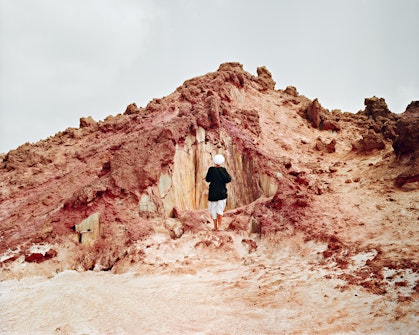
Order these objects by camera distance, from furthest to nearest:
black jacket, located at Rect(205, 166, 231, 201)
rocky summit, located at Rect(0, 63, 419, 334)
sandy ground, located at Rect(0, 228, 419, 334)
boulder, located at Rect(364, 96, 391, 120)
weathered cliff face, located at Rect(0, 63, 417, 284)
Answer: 1. boulder, located at Rect(364, 96, 391, 120)
2. black jacket, located at Rect(205, 166, 231, 201)
3. weathered cliff face, located at Rect(0, 63, 417, 284)
4. rocky summit, located at Rect(0, 63, 419, 334)
5. sandy ground, located at Rect(0, 228, 419, 334)

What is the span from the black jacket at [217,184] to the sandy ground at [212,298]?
1134 mm

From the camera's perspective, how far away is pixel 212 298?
4352 millimetres

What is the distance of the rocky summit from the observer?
12.4ft

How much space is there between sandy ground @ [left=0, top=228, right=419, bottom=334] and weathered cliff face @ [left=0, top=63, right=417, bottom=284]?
699mm

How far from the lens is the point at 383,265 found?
447 centimetres

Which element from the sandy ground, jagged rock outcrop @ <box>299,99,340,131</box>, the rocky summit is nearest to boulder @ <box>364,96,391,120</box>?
jagged rock outcrop @ <box>299,99,340,131</box>

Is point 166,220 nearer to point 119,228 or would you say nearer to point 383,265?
point 119,228

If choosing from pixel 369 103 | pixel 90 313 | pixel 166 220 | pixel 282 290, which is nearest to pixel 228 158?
pixel 166 220

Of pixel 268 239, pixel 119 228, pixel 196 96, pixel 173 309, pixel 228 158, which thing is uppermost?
pixel 196 96

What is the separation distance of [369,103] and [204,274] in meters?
14.7

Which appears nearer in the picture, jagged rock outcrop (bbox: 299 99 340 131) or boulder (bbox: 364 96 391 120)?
jagged rock outcrop (bbox: 299 99 340 131)

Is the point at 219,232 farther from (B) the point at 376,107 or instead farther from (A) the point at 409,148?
(B) the point at 376,107

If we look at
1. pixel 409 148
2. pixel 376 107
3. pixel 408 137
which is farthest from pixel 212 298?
pixel 376 107

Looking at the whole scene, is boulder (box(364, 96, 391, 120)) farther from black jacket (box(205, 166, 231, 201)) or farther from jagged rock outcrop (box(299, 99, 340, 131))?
black jacket (box(205, 166, 231, 201))
